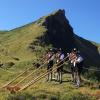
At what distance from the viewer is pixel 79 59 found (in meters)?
31.5

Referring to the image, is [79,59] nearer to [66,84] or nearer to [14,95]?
[66,84]

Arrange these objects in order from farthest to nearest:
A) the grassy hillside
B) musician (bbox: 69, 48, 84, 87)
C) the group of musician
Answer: the group of musician
musician (bbox: 69, 48, 84, 87)
the grassy hillside

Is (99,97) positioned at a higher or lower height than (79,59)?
lower

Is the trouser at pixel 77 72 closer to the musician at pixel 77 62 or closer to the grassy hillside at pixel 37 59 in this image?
the musician at pixel 77 62

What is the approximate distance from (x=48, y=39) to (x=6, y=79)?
12813 centimetres

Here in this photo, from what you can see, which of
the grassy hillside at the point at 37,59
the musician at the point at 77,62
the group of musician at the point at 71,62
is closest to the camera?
the grassy hillside at the point at 37,59

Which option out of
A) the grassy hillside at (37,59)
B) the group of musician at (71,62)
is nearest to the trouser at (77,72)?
the group of musician at (71,62)

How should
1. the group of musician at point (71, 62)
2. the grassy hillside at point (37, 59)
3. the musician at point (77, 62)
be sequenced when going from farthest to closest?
the group of musician at point (71, 62), the musician at point (77, 62), the grassy hillside at point (37, 59)

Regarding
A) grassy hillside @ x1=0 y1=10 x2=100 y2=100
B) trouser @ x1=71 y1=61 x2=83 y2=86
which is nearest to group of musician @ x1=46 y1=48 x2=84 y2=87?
trouser @ x1=71 y1=61 x2=83 y2=86

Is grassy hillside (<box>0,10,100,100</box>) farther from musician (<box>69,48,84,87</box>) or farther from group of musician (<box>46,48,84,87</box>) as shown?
musician (<box>69,48,84,87</box>)

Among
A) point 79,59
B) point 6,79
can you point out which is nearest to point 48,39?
point 6,79

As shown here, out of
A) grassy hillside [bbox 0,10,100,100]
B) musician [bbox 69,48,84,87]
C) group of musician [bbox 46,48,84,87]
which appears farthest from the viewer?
group of musician [bbox 46,48,84,87]

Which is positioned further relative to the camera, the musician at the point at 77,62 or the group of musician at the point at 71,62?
the group of musician at the point at 71,62

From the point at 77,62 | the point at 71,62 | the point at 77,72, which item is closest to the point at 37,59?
the point at 71,62
